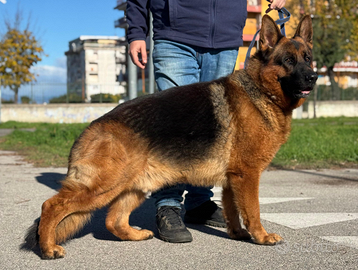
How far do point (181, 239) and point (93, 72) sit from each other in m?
68.8

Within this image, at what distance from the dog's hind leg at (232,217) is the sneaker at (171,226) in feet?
1.22

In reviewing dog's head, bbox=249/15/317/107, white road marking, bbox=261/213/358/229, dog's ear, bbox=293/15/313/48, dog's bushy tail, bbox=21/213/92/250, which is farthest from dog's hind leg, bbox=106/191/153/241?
dog's ear, bbox=293/15/313/48

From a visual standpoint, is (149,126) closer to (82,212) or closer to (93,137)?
(93,137)

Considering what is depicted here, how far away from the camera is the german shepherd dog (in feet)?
10.2

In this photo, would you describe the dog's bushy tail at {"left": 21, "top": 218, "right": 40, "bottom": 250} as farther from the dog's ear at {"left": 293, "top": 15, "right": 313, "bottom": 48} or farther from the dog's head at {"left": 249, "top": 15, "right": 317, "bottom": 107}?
the dog's ear at {"left": 293, "top": 15, "right": 313, "bottom": 48}

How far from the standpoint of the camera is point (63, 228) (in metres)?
3.19

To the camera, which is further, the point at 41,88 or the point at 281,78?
the point at 41,88

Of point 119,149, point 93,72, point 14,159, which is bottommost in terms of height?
point 14,159

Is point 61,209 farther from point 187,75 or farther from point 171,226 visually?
point 187,75

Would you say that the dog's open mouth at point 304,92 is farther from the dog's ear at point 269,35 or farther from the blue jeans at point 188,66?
the blue jeans at point 188,66

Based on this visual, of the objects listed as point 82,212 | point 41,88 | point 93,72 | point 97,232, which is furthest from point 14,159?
point 93,72

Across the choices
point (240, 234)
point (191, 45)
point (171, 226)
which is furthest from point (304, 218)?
point (191, 45)

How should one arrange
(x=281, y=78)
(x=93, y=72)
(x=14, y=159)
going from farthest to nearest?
(x=93, y=72), (x=14, y=159), (x=281, y=78)

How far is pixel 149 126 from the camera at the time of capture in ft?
10.8
